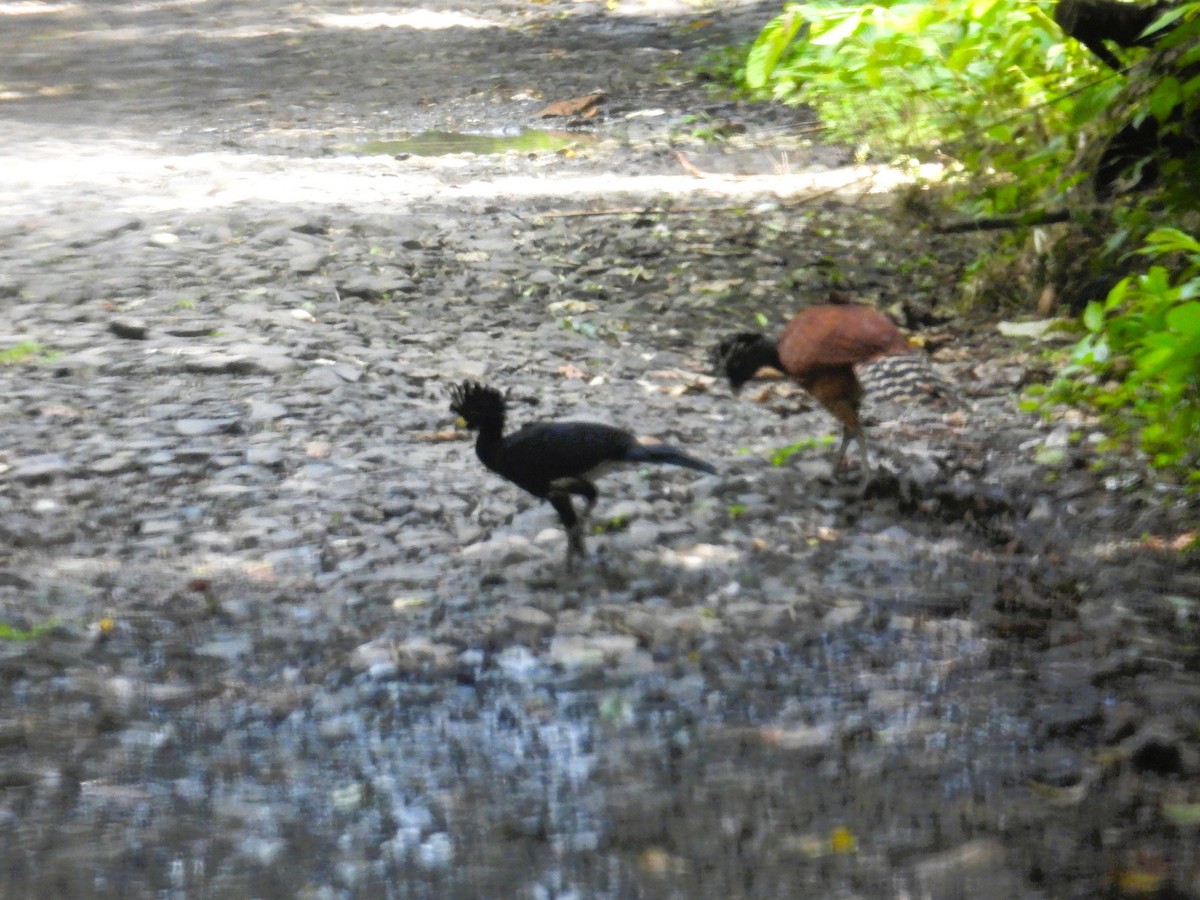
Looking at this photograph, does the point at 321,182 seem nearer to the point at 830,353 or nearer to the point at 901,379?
the point at 901,379

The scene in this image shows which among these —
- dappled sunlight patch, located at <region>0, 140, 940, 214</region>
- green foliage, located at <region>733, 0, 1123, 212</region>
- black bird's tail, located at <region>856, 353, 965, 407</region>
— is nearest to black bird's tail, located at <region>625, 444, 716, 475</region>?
black bird's tail, located at <region>856, 353, 965, 407</region>

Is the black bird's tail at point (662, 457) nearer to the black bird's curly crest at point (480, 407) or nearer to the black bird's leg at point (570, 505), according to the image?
the black bird's leg at point (570, 505)

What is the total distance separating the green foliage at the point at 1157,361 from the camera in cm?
331

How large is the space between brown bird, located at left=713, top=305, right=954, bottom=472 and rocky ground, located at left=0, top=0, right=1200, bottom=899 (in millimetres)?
376

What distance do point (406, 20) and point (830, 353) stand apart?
14513mm

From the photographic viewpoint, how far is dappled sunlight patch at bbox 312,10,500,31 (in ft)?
55.8

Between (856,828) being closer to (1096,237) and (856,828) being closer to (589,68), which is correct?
(1096,237)

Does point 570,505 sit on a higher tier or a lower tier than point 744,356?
lower

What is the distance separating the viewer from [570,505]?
418 centimetres

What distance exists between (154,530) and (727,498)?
2.02m

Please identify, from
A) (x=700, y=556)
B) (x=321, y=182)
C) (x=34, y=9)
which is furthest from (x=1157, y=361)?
(x=34, y=9)

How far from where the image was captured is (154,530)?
4.37m

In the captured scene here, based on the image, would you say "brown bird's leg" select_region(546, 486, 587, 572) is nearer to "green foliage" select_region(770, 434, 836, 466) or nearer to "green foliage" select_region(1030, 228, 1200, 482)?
"green foliage" select_region(770, 434, 836, 466)

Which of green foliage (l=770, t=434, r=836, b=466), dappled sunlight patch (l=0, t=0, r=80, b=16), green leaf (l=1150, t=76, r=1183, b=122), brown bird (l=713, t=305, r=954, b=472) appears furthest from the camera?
dappled sunlight patch (l=0, t=0, r=80, b=16)
